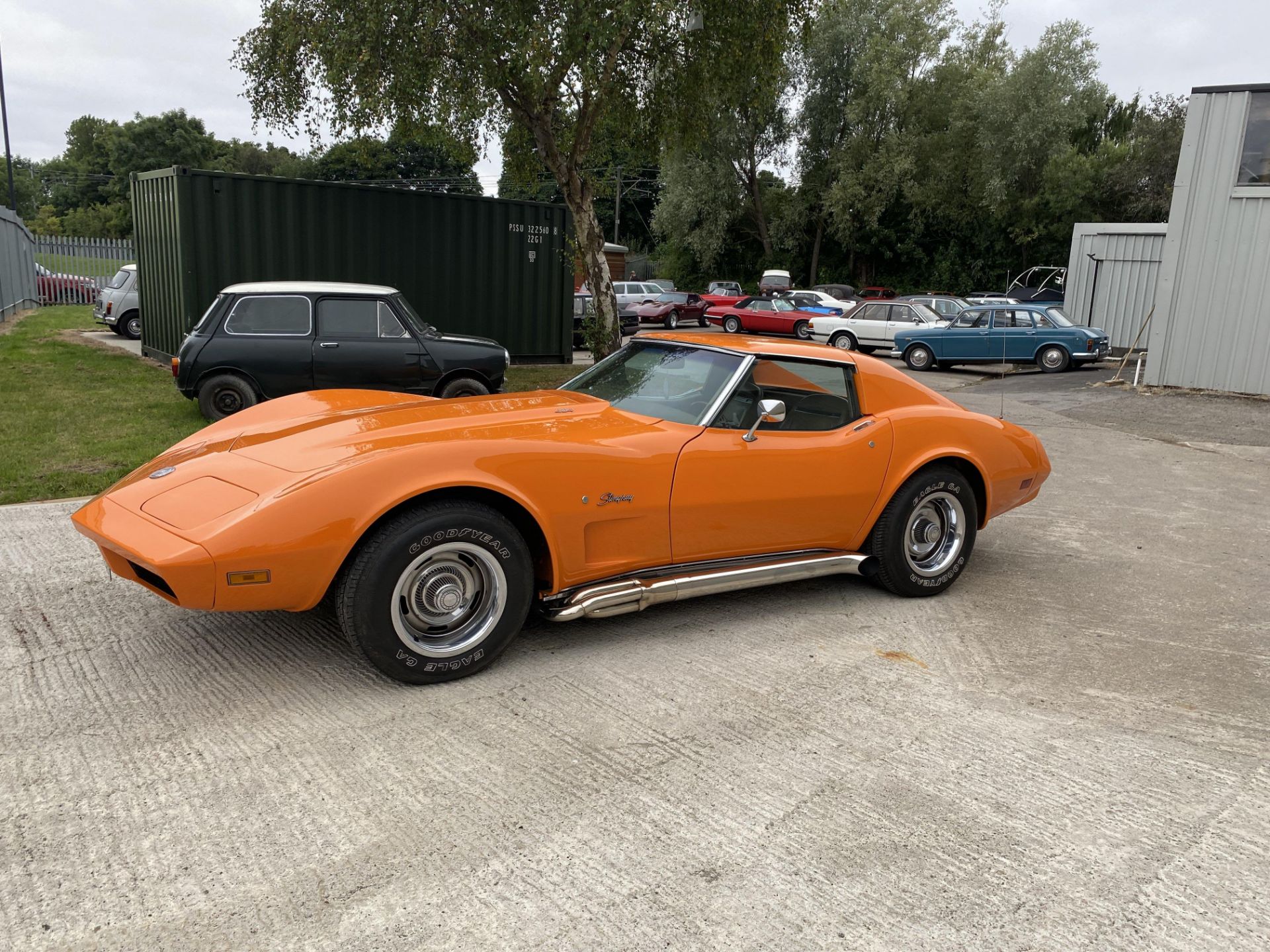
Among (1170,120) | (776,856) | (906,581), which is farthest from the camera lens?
(1170,120)

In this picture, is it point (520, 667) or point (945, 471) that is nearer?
point (520, 667)

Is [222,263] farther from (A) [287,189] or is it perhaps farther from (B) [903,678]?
(B) [903,678]

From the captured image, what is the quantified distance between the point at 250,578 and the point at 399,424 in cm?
100

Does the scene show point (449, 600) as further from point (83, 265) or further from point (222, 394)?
point (83, 265)

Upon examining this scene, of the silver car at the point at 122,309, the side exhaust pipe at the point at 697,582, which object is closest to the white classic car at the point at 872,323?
the silver car at the point at 122,309

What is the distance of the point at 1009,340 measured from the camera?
1906 cm

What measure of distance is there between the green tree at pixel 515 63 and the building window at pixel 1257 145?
7.28 m

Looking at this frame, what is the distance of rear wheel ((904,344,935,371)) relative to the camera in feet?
65.8

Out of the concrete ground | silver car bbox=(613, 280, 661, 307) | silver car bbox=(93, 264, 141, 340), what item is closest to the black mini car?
the concrete ground

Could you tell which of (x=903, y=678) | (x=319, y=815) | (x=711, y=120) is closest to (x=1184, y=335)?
(x=711, y=120)

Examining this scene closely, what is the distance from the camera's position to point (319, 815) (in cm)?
273

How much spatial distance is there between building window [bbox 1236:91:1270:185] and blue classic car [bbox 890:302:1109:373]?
16.2 feet

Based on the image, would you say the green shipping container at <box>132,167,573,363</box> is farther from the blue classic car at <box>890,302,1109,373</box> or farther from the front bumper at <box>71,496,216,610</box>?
the front bumper at <box>71,496,216,610</box>

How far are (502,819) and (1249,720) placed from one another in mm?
2977
